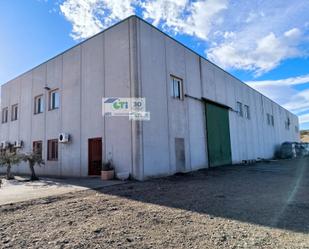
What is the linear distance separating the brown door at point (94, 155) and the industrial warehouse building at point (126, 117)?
0.05 meters

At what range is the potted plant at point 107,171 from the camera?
35.0ft

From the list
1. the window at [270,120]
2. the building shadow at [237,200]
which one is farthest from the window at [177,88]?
the window at [270,120]

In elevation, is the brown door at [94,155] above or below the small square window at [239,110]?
below

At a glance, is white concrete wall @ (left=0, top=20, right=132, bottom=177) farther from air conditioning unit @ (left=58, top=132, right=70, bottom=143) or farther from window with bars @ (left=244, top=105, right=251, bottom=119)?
window with bars @ (left=244, top=105, right=251, bottom=119)

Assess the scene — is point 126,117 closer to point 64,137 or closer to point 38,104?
point 64,137

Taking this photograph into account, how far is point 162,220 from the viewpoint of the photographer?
191 inches

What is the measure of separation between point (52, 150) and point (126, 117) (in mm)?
6648

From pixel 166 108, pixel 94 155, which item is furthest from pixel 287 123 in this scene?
pixel 94 155

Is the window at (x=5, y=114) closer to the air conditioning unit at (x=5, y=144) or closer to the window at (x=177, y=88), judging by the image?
the air conditioning unit at (x=5, y=144)

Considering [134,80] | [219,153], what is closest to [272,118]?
[219,153]

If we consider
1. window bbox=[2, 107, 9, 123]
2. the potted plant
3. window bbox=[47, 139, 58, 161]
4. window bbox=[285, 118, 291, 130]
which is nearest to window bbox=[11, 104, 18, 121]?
window bbox=[2, 107, 9, 123]

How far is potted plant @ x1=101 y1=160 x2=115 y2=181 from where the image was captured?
35.0 feet

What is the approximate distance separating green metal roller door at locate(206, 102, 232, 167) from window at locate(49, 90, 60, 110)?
9.26 metres

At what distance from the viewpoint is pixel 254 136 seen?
917 inches
